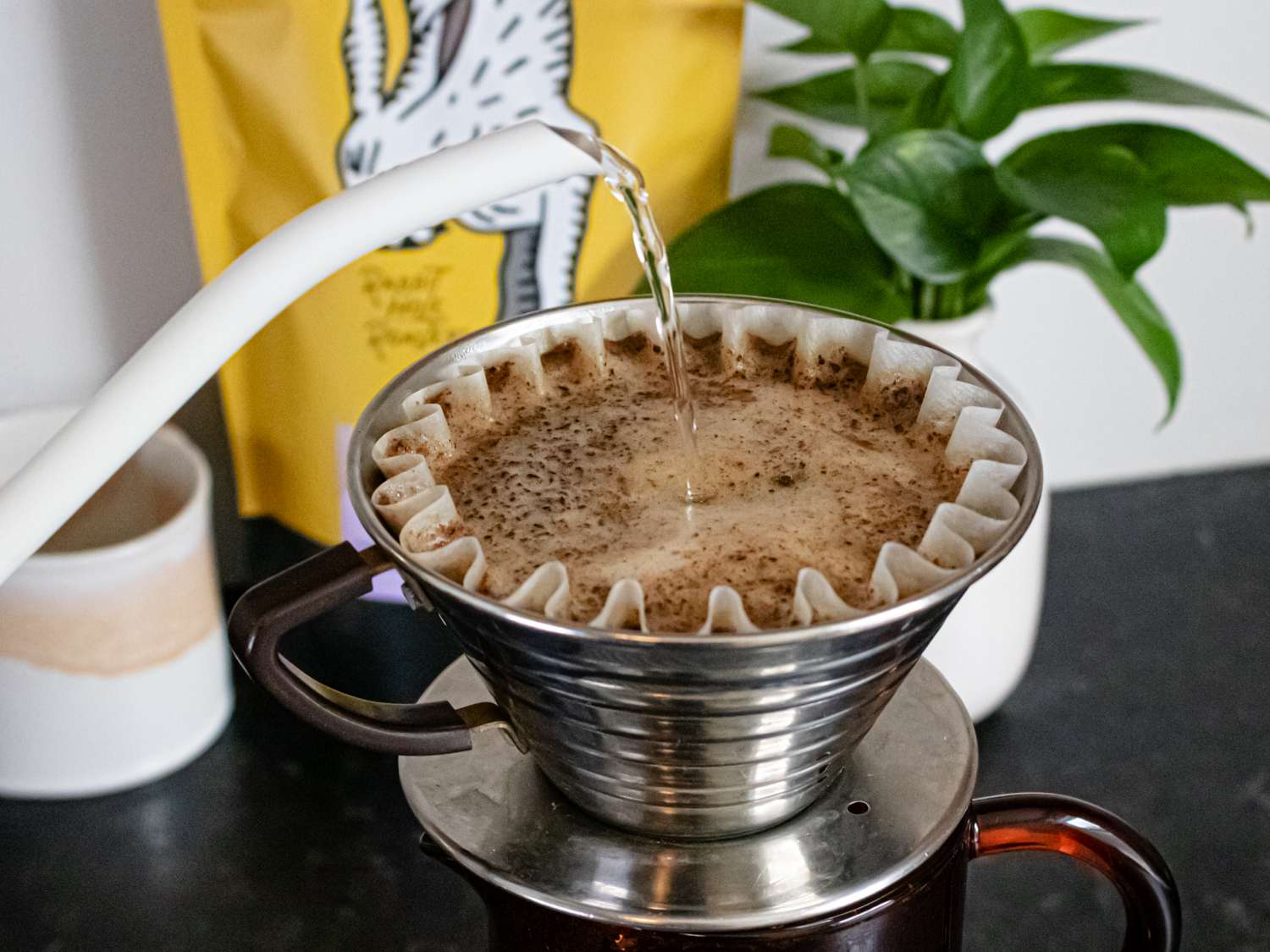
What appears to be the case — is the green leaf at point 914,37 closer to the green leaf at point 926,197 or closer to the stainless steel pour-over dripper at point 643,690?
the green leaf at point 926,197

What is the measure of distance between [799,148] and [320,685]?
23.2 inches

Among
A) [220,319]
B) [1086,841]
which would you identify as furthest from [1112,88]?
[220,319]

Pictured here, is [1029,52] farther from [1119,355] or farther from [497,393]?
[497,393]

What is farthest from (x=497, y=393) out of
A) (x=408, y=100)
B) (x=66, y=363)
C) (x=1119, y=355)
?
(x=1119, y=355)

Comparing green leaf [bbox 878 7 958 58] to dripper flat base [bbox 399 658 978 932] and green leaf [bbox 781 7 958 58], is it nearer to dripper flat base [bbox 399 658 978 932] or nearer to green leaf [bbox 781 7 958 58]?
green leaf [bbox 781 7 958 58]

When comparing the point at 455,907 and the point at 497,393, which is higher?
the point at 497,393

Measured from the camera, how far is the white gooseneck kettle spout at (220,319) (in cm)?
46

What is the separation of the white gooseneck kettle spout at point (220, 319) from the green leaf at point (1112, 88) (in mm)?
502

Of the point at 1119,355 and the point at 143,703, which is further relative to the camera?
the point at 1119,355

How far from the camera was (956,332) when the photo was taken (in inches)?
34.0

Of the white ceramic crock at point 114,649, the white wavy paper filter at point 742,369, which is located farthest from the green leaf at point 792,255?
the white ceramic crock at point 114,649

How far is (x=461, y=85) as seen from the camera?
0.81 meters

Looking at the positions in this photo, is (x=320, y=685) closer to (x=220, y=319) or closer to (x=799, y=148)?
(x=220, y=319)

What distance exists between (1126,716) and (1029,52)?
18.5 inches
